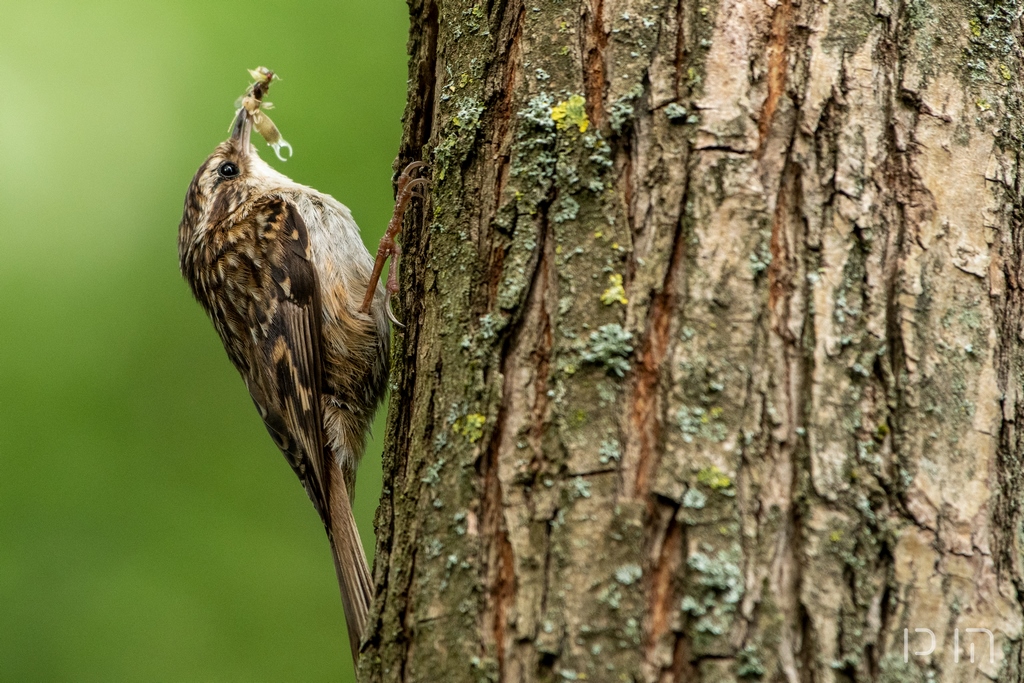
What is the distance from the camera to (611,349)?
1.48 metres

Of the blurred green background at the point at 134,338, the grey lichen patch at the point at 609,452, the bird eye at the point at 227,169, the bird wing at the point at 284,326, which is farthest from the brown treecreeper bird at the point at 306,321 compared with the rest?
the grey lichen patch at the point at 609,452

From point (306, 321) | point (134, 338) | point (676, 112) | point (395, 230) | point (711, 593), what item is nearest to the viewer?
point (711, 593)

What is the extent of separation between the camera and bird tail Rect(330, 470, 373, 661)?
268cm

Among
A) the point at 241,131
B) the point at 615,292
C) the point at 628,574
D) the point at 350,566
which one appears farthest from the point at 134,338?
the point at 628,574

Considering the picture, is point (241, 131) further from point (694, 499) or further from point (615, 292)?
point (694, 499)

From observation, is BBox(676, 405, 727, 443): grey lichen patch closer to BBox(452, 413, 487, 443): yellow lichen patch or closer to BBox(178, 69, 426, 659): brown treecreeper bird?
BBox(452, 413, 487, 443): yellow lichen patch

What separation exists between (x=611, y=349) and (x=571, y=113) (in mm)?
455

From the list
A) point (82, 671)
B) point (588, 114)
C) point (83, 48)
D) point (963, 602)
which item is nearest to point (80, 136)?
point (83, 48)

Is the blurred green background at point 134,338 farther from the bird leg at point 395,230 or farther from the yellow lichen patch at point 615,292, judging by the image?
the yellow lichen patch at point 615,292

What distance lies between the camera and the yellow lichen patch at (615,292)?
1.51m

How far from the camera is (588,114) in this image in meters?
1.64

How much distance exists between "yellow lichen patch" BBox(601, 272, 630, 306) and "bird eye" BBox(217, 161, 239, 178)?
283cm

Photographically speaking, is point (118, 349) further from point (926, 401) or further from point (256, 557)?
point (926, 401)

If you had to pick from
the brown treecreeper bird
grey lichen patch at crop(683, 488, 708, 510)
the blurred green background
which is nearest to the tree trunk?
grey lichen patch at crop(683, 488, 708, 510)
